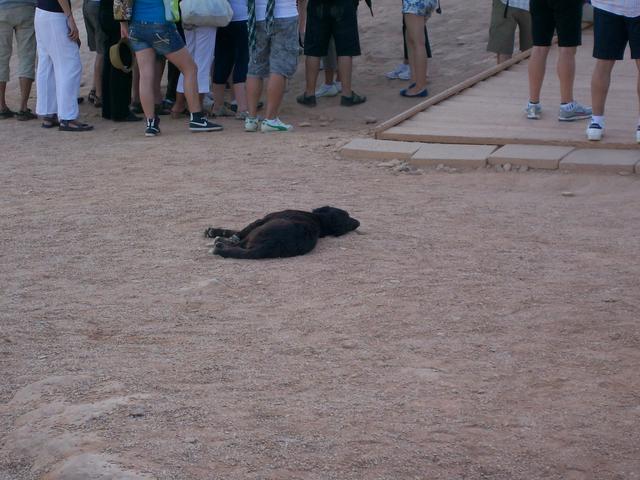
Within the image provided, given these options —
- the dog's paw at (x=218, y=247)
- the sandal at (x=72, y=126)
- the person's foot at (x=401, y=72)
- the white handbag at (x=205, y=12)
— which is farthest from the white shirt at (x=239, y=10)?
the dog's paw at (x=218, y=247)

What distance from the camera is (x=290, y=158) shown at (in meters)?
7.99

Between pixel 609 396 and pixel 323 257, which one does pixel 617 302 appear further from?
pixel 323 257

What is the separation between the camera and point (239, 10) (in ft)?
31.8

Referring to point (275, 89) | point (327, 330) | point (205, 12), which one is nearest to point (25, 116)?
point (205, 12)

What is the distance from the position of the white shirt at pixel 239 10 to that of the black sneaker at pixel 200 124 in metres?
1.12

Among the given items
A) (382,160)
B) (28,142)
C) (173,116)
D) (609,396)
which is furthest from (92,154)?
(609,396)

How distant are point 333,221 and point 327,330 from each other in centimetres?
143

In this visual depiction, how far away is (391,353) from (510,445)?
33.7 inches

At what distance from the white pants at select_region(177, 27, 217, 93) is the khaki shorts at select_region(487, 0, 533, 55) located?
304 cm

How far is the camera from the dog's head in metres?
5.61

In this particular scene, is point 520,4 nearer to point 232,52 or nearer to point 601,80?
point 232,52

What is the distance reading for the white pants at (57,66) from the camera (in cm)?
927

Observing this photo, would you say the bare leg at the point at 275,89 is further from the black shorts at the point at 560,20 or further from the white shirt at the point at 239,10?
the black shorts at the point at 560,20

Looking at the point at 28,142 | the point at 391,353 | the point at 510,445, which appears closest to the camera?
the point at 510,445
